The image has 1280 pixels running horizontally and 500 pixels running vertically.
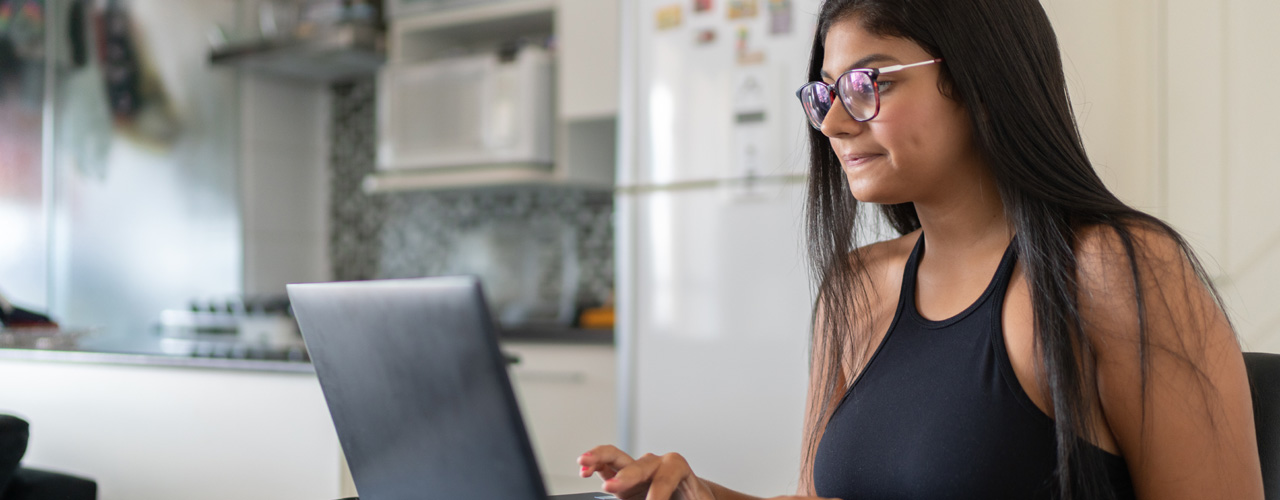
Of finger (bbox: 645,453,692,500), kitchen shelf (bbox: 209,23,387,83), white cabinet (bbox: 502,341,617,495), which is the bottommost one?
white cabinet (bbox: 502,341,617,495)

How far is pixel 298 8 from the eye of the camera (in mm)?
3744

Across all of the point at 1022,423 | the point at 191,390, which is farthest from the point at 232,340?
the point at 1022,423

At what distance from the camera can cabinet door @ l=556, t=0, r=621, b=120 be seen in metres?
3.02

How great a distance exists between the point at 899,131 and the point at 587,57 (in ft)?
7.17

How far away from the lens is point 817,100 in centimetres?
103

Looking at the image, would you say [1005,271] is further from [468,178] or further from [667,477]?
[468,178]

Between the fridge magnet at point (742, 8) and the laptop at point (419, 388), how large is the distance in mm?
1766

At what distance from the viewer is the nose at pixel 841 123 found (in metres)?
0.99

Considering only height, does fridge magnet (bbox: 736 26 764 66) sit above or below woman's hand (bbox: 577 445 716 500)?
above

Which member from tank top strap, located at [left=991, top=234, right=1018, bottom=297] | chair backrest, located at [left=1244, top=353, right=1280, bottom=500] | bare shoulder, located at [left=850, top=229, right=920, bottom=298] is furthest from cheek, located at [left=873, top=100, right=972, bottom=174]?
chair backrest, located at [left=1244, top=353, right=1280, bottom=500]

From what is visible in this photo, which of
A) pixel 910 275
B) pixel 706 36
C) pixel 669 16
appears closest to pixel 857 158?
pixel 910 275

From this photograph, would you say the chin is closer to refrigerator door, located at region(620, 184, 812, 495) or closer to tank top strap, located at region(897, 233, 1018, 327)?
tank top strap, located at region(897, 233, 1018, 327)

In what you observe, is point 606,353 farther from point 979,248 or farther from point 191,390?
point 979,248

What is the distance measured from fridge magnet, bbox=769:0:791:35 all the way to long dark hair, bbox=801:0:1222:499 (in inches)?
55.1
